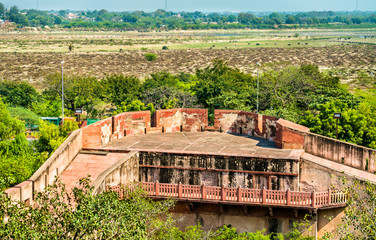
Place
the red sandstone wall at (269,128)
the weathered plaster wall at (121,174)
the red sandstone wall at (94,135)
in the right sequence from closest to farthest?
the weathered plaster wall at (121,174) → the red sandstone wall at (94,135) → the red sandstone wall at (269,128)

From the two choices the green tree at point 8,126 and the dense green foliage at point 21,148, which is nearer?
the dense green foliage at point 21,148

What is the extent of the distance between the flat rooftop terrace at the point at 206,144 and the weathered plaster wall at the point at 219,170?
0.89ft

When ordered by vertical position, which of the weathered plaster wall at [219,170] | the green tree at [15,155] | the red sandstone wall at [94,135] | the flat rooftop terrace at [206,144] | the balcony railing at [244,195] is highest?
the red sandstone wall at [94,135]

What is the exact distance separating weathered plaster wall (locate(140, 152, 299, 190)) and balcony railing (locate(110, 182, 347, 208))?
47.1 inches

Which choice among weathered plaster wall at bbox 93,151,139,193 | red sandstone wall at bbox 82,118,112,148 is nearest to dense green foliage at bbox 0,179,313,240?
weathered plaster wall at bbox 93,151,139,193

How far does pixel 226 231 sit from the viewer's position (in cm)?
2177

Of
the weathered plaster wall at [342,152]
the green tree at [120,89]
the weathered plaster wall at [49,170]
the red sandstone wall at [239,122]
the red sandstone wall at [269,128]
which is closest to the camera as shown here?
the weathered plaster wall at [49,170]

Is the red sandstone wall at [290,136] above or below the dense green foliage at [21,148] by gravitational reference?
above

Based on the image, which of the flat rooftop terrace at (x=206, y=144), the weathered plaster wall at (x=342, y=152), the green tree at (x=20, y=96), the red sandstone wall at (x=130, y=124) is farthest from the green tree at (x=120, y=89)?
the weathered plaster wall at (x=342, y=152)

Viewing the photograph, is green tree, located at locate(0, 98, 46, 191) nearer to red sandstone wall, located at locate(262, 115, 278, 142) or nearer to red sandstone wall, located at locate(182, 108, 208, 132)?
red sandstone wall, located at locate(182, 108, 208, 132)

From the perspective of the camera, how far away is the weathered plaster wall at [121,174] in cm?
2067

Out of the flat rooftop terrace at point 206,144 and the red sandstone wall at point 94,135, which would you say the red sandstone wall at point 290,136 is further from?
the red sandstone wall at point 94,135

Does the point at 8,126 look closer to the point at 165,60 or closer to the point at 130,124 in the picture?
the point at 130,124

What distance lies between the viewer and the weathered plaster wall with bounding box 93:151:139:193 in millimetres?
20669
